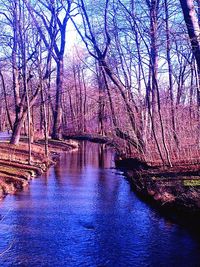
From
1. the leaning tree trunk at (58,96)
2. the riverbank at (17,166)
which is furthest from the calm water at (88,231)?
the leaning tree trunk at (58,96)

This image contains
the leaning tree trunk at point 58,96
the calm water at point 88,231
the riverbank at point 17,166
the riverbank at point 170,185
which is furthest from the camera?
the leaning tree trunk at point 58,96

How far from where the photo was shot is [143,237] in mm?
10211

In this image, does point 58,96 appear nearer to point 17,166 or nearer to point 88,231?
point 17,166

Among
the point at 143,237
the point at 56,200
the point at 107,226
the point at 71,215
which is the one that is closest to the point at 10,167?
the point at 56,200

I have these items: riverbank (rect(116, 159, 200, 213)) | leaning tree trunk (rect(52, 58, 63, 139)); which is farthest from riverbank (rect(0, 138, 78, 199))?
leaning tree trunk (rect(52, 58, 63, 139))

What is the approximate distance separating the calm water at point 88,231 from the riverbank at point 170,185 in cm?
46

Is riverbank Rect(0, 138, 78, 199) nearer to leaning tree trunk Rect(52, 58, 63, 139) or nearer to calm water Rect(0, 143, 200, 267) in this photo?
calm water Rect(0, 143, 200, 267)

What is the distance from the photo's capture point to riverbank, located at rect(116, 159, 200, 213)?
1206cm

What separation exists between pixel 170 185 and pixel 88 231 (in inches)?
176

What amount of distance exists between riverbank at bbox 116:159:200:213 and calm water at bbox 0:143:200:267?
1.52ft

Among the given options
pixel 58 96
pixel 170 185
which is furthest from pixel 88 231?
pixel 58 96

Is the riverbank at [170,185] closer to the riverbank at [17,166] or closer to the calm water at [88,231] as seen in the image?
the calm water at [88,231]

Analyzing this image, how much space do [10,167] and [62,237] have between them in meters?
9.47

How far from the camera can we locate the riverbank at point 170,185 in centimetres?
1206
